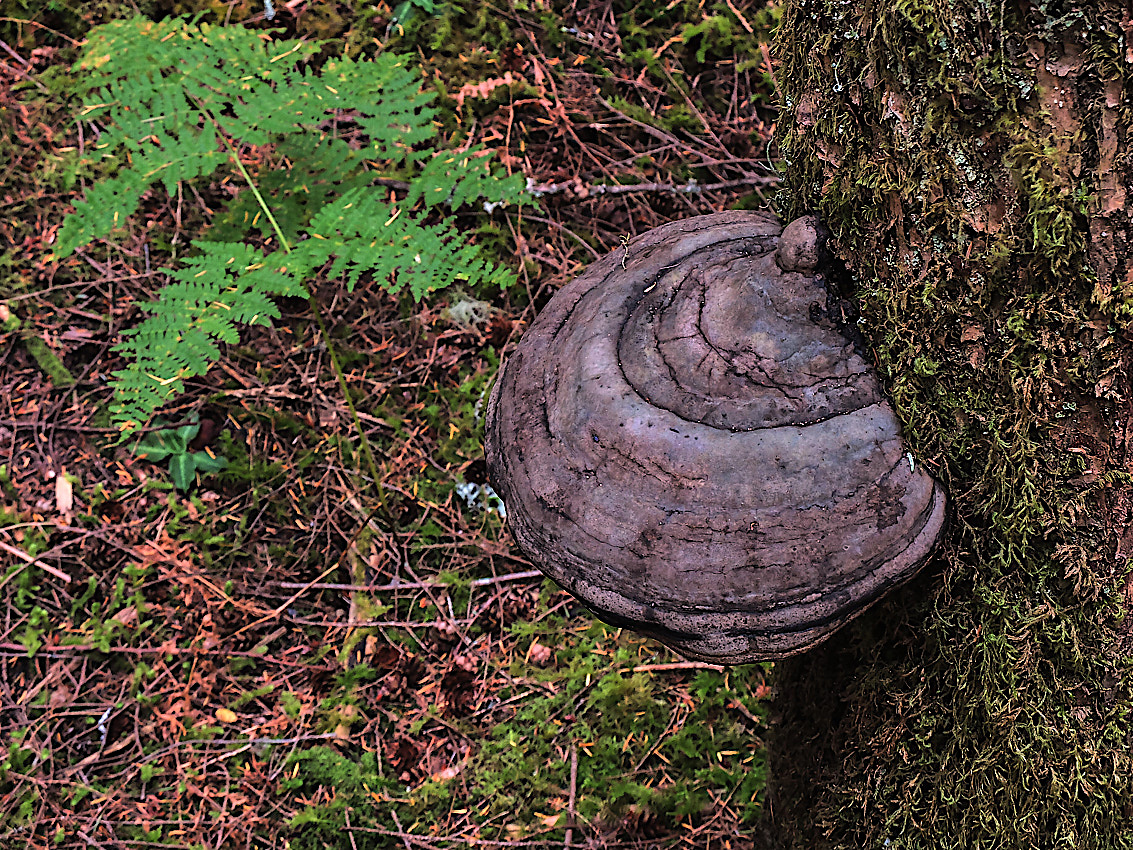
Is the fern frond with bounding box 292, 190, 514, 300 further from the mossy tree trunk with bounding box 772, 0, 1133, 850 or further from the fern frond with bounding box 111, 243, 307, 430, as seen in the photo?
the mossy tree trunk with bounding box 772, 0, 1133, 850

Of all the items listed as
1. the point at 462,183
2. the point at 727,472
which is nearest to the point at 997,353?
the point at 727,472

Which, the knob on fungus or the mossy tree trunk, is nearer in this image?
the mossy tree trunk

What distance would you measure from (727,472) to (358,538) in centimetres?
284

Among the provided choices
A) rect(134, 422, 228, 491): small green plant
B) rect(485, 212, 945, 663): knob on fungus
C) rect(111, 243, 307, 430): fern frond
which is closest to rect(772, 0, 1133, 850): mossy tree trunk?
Answer: rect(485, 212, 945, 663): knob on fungus

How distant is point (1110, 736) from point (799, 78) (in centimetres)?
160

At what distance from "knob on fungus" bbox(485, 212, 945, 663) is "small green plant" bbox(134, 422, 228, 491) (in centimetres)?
289

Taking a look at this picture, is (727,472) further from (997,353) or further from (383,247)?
(383,247)

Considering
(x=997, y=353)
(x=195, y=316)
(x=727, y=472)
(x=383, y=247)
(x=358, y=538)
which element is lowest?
(x=358, y=538)

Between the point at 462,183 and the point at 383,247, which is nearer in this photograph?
the point at 383,247

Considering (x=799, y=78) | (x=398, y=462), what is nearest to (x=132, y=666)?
(x=398, y=462)

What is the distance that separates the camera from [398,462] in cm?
422

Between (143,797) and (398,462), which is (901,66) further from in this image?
(143,797)

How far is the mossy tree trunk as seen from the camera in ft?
4.46

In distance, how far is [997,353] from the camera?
1.60m
